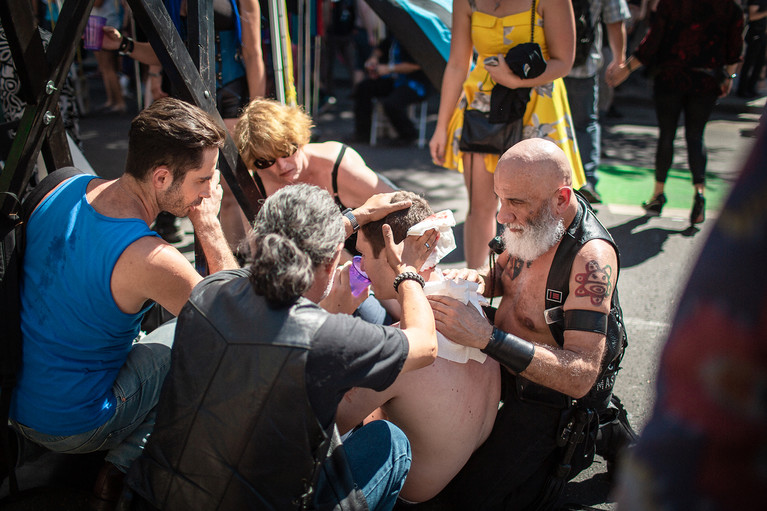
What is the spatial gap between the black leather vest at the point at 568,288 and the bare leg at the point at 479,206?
135cm

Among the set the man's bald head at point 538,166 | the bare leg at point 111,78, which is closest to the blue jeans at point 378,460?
the man's bald head at point 538,166

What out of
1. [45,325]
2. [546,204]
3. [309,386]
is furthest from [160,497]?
[546,204]

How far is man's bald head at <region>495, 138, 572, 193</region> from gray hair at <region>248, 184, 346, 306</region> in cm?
81

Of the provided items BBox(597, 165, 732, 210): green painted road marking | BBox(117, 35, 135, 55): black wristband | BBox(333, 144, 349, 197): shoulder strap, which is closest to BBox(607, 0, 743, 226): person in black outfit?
BBox(597, 165, 732, 210): green painted road marking

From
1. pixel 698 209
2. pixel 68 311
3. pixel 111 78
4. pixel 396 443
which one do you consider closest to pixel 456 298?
pixel 396 443

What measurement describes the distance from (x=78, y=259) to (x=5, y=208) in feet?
0.99

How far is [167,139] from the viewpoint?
6.38ft

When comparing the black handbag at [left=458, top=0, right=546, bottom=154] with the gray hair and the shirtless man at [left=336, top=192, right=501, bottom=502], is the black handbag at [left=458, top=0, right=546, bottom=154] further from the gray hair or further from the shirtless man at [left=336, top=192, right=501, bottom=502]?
the gray hair

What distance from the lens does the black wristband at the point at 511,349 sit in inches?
76.2

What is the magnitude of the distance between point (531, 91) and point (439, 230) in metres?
1.54

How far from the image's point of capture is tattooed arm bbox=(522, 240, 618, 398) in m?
1.92

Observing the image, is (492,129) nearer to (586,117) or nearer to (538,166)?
(538,166)

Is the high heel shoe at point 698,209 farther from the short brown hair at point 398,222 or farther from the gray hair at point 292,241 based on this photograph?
the gray hair at point 292,241

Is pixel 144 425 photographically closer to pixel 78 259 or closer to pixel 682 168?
pixel 78 259
